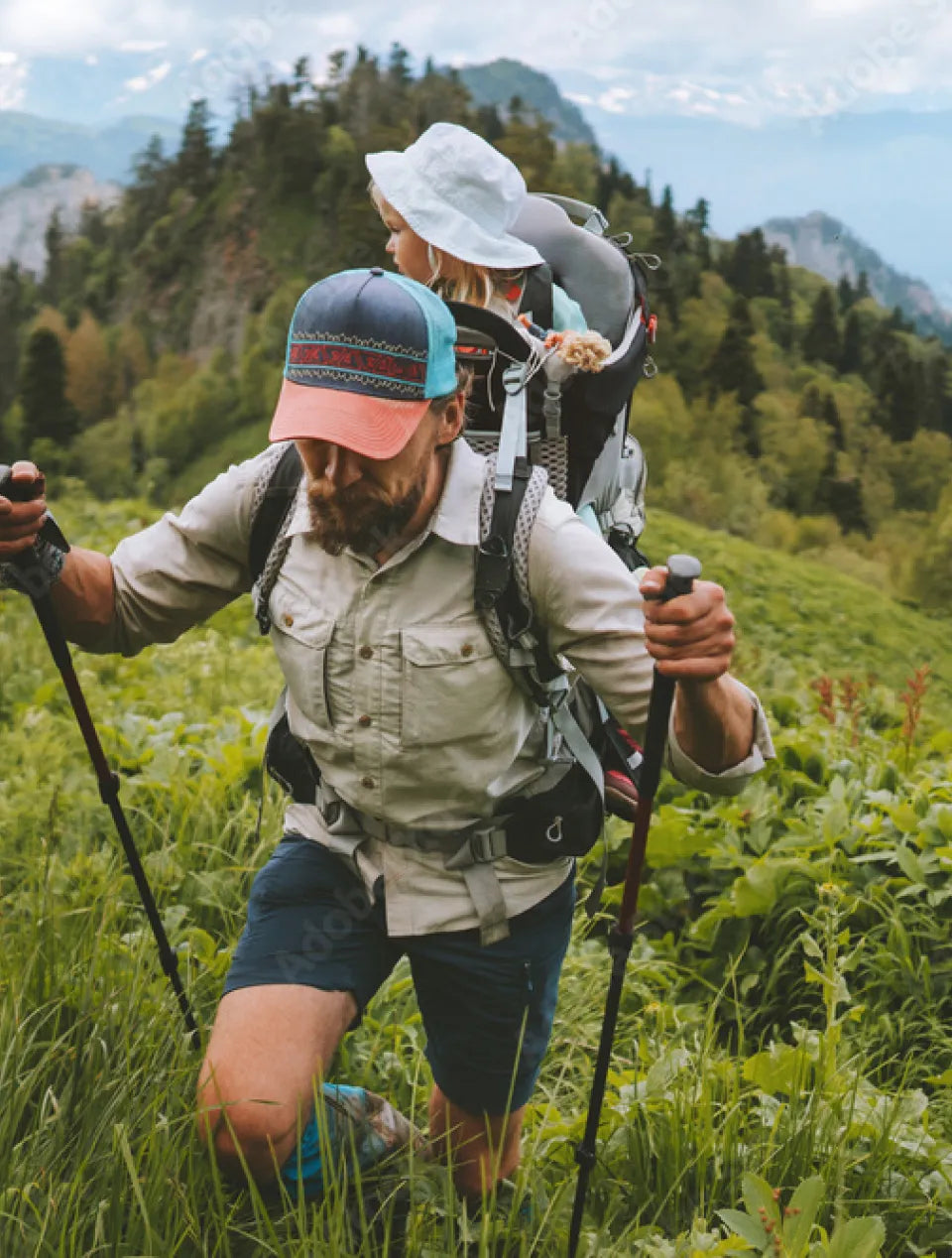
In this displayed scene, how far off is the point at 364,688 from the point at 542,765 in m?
0.43

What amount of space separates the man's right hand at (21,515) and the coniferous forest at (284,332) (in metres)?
51.5

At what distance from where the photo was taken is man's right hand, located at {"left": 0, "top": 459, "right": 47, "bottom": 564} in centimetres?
234

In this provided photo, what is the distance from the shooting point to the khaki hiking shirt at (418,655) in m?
2.28

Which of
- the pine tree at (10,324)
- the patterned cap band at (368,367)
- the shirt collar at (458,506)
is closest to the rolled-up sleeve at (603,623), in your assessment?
the shirt collar at (458,506)

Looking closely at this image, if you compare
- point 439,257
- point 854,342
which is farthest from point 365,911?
point 854,342

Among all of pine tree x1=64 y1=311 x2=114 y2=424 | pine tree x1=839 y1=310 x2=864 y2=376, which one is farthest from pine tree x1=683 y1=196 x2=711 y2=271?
pine tree x1=64 y1=311 x2=114 y2=424

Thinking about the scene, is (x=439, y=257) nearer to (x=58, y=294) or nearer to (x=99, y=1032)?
(x=99, y=1032)

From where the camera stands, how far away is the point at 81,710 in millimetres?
2641

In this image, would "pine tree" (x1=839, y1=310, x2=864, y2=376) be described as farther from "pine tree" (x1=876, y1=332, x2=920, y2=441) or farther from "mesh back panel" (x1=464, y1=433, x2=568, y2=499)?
"mesh back panel" (x1=464, y1=433, x2=568, y2=499)

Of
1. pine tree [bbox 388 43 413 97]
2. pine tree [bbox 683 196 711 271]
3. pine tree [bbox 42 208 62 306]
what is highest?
pine tree [bbox 388 43 413 97]

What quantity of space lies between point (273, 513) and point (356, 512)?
0.33 metres

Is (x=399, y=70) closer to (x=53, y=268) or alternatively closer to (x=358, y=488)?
(x=53, y=268)

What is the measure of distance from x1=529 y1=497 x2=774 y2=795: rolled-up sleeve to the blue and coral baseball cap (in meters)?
0.34

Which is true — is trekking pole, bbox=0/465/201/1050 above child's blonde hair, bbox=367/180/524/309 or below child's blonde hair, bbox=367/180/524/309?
below
